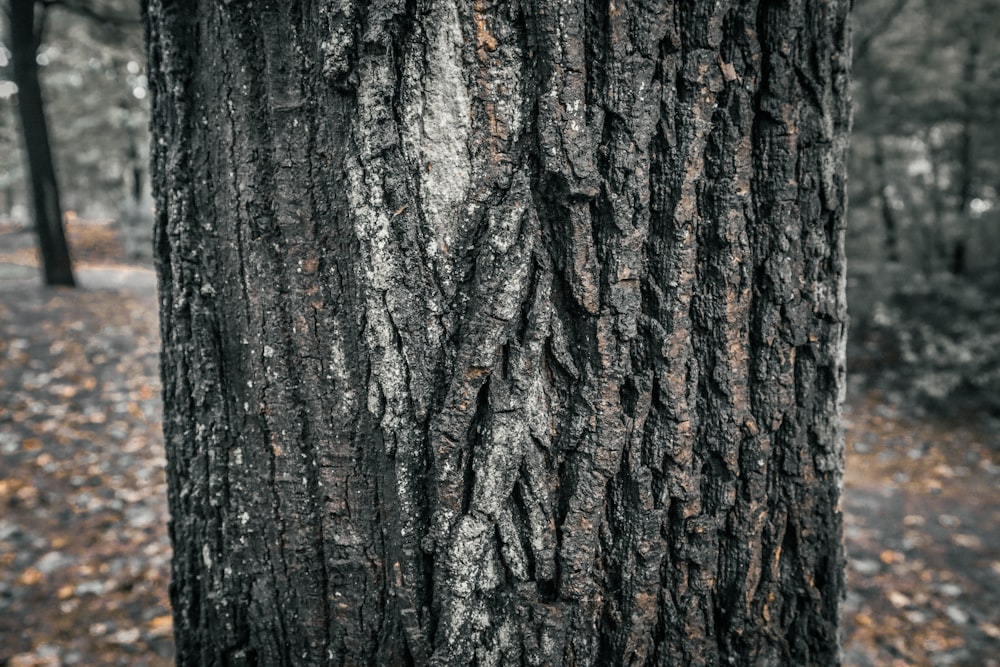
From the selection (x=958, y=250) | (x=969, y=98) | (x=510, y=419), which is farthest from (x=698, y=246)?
(x=958, y=250)

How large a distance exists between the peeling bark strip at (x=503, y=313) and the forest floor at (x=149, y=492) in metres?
2.68

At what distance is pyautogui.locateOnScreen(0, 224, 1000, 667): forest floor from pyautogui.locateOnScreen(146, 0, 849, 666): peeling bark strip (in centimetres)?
268

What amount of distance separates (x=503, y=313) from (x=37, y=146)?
36.6 feet

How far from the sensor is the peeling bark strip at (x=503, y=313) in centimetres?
113

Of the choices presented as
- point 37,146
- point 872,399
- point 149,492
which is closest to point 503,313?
point 149,492

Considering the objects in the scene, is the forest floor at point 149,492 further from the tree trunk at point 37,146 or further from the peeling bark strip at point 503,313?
the peeling bark strip at point 503,313

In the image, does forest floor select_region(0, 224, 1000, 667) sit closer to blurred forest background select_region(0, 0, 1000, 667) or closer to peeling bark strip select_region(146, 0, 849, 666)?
blurred forest background select_region(0, 0, 1000, 667)

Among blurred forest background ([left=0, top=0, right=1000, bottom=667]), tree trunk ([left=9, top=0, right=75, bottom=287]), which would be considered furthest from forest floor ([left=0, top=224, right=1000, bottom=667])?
tree trunk ([left=9, top=0, right=75, bottom=287])

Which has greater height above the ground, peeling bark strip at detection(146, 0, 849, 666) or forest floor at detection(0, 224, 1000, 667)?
peeling bark strip at detection(146, 0, 849, 666)

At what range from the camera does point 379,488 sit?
1.24m

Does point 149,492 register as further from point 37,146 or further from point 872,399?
point 872,399

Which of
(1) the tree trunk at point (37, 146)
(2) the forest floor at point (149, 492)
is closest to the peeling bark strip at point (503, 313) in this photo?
(2) the forest floor at point (149, 492)

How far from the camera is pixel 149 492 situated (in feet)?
16.0

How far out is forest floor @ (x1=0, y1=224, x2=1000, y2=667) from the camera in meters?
3.42
